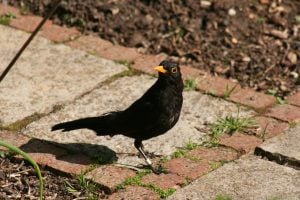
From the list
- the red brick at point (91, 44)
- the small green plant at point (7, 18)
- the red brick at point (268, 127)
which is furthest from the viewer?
the small green plant at point (7, 18)

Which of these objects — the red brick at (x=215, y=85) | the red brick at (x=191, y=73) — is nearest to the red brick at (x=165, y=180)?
the red brick at (x=215, y=85)

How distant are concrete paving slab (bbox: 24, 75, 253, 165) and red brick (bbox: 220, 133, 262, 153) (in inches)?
7.6

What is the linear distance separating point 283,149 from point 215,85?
114cm

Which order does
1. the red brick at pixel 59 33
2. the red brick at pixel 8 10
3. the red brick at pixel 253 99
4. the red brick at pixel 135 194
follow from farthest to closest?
the red brick at pixel 8 10 → the red brick at pixel 59 33 → the red brick at pixel 253 99 → the red brick at pixel 135 194

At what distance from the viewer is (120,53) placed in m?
6.54

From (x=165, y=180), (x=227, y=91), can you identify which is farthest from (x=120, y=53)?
(x=165, y=180)

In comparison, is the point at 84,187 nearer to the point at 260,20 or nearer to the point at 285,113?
the point at 285,113

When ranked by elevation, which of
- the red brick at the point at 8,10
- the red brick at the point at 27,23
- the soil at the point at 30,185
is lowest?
the soil at the point at 30,185

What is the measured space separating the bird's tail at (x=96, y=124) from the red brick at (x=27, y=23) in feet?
6.73

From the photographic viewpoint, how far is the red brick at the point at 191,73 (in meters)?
6.23

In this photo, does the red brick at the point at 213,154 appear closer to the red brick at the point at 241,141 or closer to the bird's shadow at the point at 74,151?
the red brick at the point at 241,141

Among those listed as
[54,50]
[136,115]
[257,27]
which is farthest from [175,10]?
[136,115]

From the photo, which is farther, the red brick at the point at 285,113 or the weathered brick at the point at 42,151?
the red brick at the point at 285,113

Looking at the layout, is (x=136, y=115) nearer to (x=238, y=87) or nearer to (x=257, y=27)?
(x=238, y=87)
